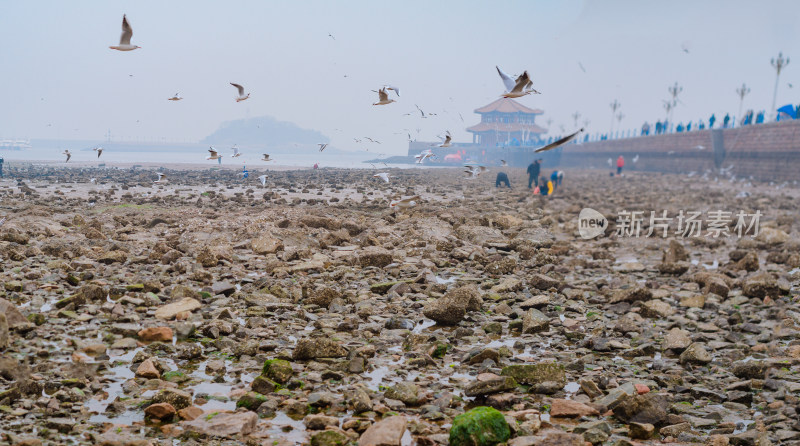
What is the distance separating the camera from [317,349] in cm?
511

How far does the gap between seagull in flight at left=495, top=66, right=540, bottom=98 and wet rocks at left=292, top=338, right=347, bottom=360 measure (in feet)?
8.93

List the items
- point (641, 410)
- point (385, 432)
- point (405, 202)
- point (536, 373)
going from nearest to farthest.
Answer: point (385, 432) < point (641, 410) < point (536, 373) < point (405, 202)

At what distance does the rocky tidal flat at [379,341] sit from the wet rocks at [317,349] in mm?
11

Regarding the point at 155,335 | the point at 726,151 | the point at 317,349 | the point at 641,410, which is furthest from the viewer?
the point at 726,151

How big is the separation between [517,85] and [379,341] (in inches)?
103

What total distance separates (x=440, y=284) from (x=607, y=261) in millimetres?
4265

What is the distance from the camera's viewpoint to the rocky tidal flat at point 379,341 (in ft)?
12.9

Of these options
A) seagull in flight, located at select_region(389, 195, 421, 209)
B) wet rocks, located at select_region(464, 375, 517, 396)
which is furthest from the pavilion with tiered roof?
wet rocks, located at select_region(464, 375, 517, 396)

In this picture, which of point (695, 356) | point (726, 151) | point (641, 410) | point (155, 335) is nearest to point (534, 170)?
point (695, 356)

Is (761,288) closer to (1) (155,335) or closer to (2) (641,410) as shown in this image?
(2) (641,410)

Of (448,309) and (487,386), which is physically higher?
(448,309)

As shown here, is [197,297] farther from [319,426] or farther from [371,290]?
[319,426]

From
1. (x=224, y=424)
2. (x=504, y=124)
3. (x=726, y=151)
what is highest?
(x=504, y=124)

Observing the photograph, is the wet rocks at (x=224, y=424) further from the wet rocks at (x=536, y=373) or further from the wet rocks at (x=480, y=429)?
the wet rocks at (x=536, y=373)
